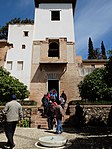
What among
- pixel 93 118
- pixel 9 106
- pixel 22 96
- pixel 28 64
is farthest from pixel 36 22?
pixel 9 106

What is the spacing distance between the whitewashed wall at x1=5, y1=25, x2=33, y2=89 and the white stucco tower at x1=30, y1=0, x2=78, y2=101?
53cm

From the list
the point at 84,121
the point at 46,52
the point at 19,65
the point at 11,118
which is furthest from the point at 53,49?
the point at 11,118

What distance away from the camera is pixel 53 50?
72.2 ft

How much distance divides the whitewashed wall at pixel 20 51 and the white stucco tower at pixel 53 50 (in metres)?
0.53

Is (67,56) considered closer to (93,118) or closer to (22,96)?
(22,96)

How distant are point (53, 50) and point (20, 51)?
3.70 metres

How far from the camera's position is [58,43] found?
21.4 meters

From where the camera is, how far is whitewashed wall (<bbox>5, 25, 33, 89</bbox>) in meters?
20.1

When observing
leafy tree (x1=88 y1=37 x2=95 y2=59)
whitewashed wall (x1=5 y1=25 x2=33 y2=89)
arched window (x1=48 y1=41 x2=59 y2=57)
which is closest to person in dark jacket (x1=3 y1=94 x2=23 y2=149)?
whitewashed wall (x1=5 y1=25 x2=33 y2=89)

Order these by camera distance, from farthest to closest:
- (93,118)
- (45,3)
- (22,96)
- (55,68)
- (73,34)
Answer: (45,3), (73,34), (55,68), (22,96), (93,118)

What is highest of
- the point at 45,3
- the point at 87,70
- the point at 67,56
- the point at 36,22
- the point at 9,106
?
the point at 45,3

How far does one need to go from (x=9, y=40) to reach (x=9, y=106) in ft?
51.1

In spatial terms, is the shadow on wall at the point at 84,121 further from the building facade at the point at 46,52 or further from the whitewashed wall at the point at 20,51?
the whitewashed wall at the point at 20,51

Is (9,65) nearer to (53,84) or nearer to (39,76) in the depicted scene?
(39,76)
